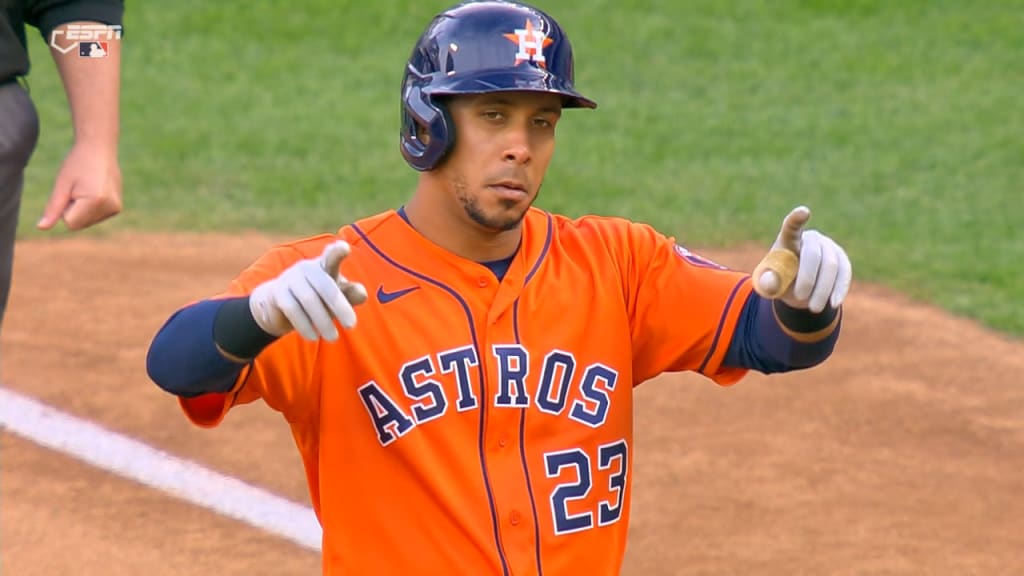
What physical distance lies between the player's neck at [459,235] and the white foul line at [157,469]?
1.89 meters

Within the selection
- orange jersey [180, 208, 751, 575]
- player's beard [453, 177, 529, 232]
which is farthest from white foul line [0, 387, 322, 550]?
player's beard [453, 177, 529, 232]

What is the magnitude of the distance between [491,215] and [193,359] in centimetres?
65

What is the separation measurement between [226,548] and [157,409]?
116cm

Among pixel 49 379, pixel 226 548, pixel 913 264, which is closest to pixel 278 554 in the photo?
pixel 226 548

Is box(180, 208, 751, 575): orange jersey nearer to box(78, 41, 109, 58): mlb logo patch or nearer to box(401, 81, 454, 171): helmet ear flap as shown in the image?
box(401, 81, 454, 171): helmet ear flap

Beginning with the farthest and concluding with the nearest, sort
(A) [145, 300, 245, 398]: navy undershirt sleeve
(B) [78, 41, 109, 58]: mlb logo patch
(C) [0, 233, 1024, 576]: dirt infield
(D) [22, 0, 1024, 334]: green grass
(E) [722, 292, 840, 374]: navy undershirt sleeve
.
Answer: (D) [22, 0, 1024, 334]: green grass < (C) [0, 233, 1024, 576]: dirt infield < (B) [78, 41, 109, 58]: mlb logo patch < (E) [722, 292, 840, 374]: navy undershirt sleeve < (A) [145, 300, 245, 398]: navy undershirt sleeve

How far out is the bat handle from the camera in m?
3.05

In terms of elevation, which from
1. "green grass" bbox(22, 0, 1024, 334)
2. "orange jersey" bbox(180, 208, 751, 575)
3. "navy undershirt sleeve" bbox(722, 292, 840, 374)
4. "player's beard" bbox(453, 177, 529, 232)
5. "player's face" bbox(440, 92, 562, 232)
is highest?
"player's face" bbox(440, 92, 562, 232)

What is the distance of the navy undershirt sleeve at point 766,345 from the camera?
3.38m

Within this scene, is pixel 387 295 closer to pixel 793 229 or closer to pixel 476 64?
pixel 476 64

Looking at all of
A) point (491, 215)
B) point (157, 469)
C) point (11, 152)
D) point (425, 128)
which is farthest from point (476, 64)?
point (157, 469)

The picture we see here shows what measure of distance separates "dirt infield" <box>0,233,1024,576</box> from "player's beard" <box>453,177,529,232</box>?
1.98m

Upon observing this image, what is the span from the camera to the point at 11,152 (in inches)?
151

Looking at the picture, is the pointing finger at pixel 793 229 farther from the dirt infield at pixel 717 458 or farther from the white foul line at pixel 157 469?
the white foul line at pixel 157 469
